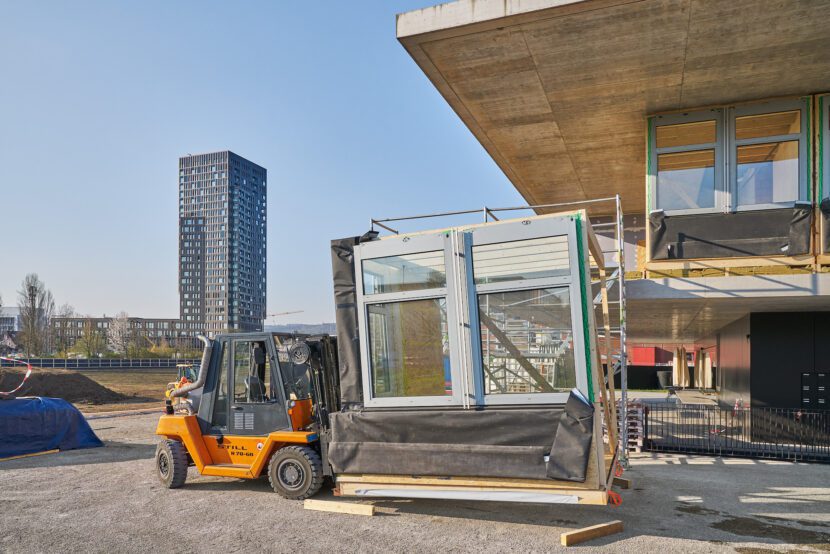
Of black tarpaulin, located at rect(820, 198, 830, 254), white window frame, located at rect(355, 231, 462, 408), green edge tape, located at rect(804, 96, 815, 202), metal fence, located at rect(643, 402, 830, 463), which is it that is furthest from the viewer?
metal fence, located at rect(643, 402, 830, 463)

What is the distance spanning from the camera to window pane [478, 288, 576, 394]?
679 centimetres

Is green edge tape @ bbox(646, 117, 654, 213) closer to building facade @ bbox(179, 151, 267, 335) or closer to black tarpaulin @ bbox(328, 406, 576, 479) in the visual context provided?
black tarpaulin @ bbox(328, 406, 576, 479)

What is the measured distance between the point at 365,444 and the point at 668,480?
5595 millimetres

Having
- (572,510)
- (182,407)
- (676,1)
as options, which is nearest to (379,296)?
(572,510)

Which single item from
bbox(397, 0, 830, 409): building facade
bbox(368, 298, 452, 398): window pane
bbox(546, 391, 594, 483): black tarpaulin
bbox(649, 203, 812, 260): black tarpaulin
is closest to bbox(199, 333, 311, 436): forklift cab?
bbox(368, 298, 452, 398): window pane

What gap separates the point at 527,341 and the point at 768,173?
28.2 ft

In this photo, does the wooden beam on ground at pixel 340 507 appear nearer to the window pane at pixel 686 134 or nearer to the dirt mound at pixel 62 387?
the window pane at pixel 686 134

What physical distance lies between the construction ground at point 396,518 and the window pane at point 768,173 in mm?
5306

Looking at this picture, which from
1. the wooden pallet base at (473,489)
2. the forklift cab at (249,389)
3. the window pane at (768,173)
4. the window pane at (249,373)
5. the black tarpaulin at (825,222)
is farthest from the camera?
the window pane at (768,173)

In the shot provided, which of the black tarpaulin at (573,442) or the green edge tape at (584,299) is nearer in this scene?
the black tarpaulin at (573,442)

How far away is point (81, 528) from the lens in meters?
7.47

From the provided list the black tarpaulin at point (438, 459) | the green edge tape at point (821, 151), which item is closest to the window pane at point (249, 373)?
the black tarpaulin at point (438, 459)

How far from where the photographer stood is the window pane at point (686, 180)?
13.0 meters

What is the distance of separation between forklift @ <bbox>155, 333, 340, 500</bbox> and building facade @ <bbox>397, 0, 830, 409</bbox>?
4.36 meters
